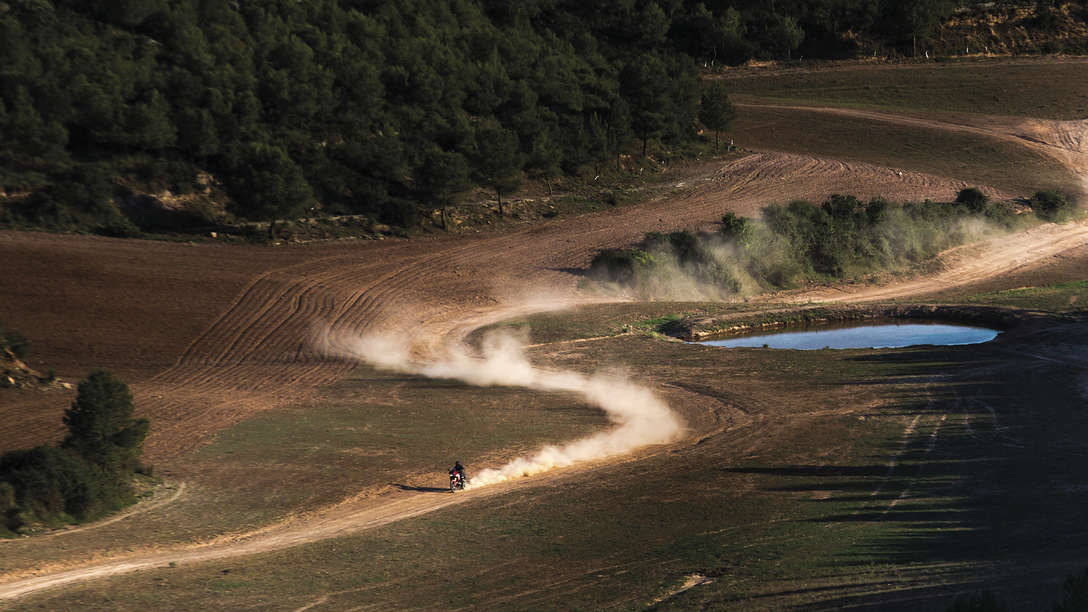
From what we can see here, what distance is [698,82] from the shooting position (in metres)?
89.1

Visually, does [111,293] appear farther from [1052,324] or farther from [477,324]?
[1052,324]

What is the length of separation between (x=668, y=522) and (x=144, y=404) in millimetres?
20775

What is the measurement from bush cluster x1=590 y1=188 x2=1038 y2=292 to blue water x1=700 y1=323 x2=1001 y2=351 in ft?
35.3

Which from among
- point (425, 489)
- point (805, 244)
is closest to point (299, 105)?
point (805, 244)

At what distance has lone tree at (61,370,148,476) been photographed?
27984mm

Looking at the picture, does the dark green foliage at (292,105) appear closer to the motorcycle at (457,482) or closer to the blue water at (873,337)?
the blue water at (873,337)

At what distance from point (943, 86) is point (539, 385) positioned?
73.2 m

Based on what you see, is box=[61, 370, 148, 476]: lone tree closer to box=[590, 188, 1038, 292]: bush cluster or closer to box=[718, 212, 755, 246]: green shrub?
box=[590, 188, 1038, 292]: bush cluster

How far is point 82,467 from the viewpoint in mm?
26688

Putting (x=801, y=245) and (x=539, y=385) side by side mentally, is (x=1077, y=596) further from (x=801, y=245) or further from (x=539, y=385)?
(x=801, y=245)

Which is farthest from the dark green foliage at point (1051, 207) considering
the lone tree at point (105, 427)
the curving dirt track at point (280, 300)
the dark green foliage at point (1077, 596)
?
the dark green foliage at point (1077, 596)

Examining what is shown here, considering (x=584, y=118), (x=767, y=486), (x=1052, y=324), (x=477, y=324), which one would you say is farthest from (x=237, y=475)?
(x=584, y=118)

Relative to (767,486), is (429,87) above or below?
above

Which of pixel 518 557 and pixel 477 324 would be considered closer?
pixel 518 557
